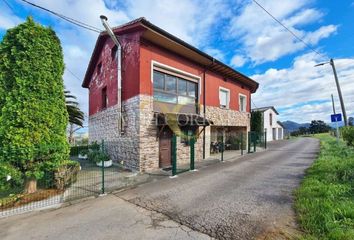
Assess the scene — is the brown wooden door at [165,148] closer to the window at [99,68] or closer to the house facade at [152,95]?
the house facade at [152,95]

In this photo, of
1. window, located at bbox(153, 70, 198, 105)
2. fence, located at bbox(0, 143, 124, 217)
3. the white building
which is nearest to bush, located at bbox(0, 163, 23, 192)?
fence, located at bbox(0, 143, 124, 217)

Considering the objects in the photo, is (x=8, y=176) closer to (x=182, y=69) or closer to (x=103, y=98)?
(x=182, y=69)

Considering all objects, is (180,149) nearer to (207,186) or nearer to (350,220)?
(207,186)

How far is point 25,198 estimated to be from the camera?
18.3ft

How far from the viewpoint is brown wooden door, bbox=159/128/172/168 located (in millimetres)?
9961

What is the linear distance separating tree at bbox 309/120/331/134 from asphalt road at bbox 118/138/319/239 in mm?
67632

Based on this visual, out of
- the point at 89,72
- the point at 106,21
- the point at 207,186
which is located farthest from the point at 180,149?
the point at 89,72

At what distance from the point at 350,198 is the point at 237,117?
12377 millimetres

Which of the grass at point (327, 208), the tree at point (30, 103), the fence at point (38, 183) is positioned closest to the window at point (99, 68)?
the tree at point (30, 103)

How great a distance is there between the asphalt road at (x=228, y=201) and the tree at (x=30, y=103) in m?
2.71

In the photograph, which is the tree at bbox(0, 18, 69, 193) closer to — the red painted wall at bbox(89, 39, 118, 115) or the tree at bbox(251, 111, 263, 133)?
the red painted wall at bbox(89, 39, 118, 115)

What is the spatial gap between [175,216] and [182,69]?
862 cm

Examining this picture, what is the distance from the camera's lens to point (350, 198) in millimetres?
4684

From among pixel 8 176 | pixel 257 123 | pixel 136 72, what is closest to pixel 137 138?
pixel 136 72
